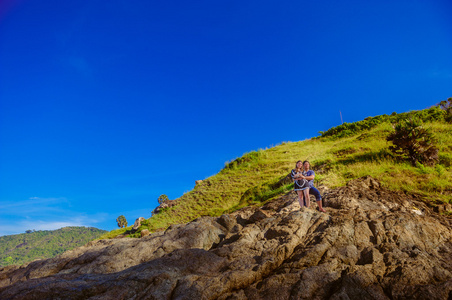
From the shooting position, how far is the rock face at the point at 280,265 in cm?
477

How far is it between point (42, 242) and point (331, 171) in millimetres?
130116

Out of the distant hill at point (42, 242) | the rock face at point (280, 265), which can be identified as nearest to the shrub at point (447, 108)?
the rock face at point (280, 265)

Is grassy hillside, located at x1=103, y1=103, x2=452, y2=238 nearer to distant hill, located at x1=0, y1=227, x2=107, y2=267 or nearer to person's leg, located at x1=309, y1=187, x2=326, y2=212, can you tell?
person's leg, located at x1=309, y1=187, x2=326, y2=212

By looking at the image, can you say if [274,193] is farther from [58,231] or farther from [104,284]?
[58,231]

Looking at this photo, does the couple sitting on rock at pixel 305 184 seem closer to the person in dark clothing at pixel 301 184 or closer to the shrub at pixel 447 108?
the person in dark clothing at pixel 301 184

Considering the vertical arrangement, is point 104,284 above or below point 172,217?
below

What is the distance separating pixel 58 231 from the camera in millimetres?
126000

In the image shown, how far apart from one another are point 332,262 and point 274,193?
978 cm

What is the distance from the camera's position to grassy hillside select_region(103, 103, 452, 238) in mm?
11906

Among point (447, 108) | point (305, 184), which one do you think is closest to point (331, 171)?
point (305, 184)

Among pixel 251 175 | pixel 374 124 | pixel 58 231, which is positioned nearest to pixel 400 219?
pixel 251 175

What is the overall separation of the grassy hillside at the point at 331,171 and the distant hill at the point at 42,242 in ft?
261

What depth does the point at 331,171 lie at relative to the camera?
15.1 meters

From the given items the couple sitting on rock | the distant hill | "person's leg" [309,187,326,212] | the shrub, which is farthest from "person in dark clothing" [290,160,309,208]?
the distant hill
